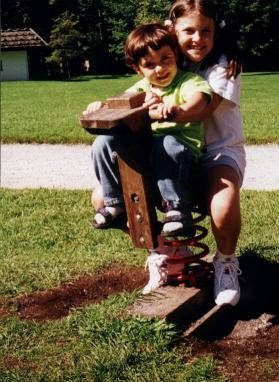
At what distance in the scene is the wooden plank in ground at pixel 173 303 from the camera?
326 centimetres

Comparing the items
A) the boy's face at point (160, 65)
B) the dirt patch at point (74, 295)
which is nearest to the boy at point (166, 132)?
the boy's face at point (160, 65)

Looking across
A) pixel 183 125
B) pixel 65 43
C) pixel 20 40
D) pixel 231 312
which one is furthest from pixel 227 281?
pixel 20 40

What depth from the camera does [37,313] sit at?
3.76 metres

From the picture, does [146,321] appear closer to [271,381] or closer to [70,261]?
[271,381]

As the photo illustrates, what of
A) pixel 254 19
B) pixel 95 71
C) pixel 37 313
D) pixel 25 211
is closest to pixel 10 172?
pixel 25 211

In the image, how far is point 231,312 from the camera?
349 centimetres

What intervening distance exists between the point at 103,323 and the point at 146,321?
0.81 ft

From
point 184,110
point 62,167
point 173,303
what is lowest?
point 62,167

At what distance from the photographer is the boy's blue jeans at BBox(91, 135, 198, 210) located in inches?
125

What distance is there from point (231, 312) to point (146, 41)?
1.45 metres

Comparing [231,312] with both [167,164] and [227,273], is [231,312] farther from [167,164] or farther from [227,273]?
[167,164]

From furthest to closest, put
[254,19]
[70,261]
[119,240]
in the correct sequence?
1. [254,19]
2. [119,240]
3. [70,261]

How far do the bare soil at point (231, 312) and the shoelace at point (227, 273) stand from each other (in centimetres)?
13

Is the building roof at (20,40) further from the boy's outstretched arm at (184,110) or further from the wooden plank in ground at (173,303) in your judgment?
the boy's outstretched arm at (184,110)
